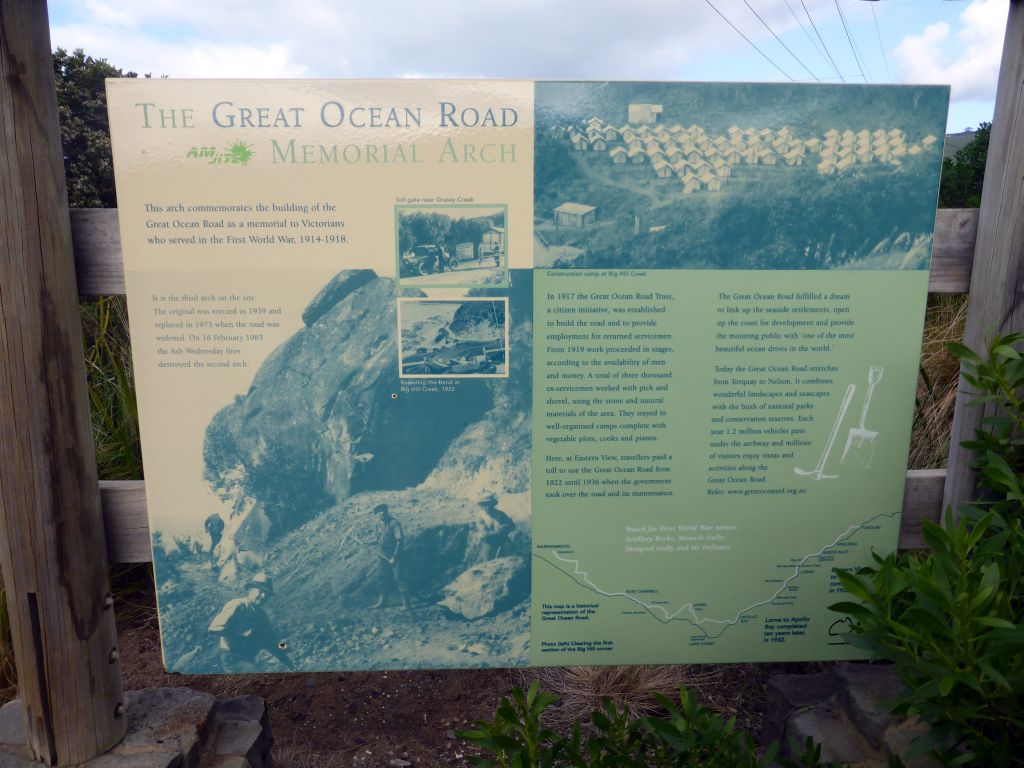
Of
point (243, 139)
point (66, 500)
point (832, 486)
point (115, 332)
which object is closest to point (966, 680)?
point (832, 486)

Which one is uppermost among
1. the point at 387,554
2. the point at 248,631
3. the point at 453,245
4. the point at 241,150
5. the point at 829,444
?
the point at 241,150

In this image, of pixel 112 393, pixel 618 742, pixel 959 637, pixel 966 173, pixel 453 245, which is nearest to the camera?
pixel 959 637

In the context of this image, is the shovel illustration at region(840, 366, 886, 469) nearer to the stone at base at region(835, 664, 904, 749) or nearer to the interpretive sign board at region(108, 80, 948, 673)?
the interpretive sign board at region(108, 80, 948, 673)

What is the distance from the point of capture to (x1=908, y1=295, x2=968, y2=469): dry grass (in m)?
3.54

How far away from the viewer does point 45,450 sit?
188 centimetres

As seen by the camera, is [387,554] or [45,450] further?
[387,554]

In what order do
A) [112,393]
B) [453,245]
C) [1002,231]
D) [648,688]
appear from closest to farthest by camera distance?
[453,245] → [1002,231] → [648,688] → [112,393]

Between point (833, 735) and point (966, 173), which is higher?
point (966, 173)

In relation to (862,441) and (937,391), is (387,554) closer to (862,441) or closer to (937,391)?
(862,441)

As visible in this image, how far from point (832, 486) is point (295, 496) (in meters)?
1.62

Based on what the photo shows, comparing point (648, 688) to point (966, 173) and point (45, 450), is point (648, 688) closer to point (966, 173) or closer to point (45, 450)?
point (45, 450)
